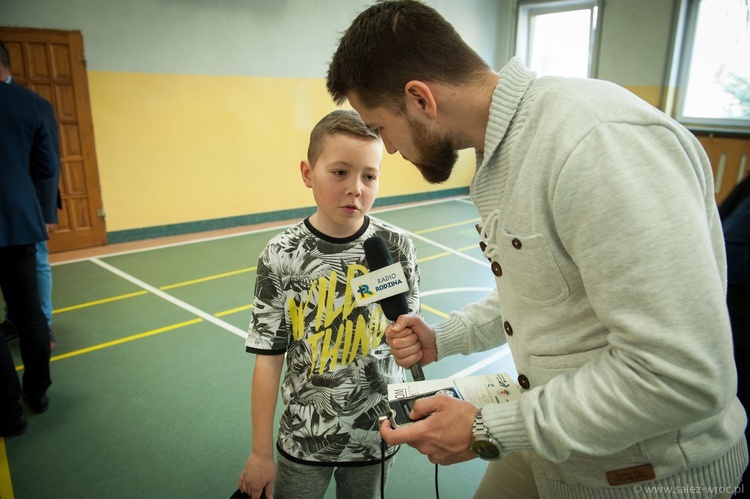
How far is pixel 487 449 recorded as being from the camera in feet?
3.40

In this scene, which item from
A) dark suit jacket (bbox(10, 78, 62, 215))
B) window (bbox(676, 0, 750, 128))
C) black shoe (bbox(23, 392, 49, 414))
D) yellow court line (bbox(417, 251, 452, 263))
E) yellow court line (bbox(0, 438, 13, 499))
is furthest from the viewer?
window (bbox(676, 0, 750, 128))

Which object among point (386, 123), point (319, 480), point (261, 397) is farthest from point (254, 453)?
point (386, 123)

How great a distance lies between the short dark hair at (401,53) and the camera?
113 cm

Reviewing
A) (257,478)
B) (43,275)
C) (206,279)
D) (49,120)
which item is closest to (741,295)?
(257,478)

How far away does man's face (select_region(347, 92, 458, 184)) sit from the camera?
3.92ft

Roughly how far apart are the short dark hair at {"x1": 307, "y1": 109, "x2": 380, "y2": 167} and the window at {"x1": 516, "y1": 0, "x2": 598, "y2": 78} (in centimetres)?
978

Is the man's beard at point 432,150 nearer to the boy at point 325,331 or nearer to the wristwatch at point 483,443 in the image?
the boy at point 325,331

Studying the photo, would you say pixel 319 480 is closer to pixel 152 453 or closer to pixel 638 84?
pixel 152 453

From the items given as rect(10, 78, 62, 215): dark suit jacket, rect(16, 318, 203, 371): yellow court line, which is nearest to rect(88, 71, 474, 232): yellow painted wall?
rect(10, 78, 62, 215): dark suit jacket

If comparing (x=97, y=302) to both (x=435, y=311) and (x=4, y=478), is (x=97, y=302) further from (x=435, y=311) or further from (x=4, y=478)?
(x=435, y=311)

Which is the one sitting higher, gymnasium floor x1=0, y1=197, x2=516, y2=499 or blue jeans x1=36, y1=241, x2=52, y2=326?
blue jeans x1=36, y1=241, x2=52, y2=326

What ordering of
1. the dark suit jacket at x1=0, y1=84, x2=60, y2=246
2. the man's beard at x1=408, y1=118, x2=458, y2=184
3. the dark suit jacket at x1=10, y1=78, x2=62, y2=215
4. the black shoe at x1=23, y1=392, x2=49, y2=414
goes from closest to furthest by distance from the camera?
the man's beard at x1=408, y1=118, x2=458, y2=184 < the dark suit jacket at x1=0, y1=84, x2=60, y2=246 < the black shoe at x1=23, y1=392, x2=49, y2=414 < the dark suit jacket at x1=10, y1=78, x2=62, y2=215

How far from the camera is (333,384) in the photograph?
1.65 metres

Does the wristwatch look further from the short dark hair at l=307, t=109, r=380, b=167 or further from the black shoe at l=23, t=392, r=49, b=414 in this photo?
the black shoe at l=23, t=392, r=49, b=414
